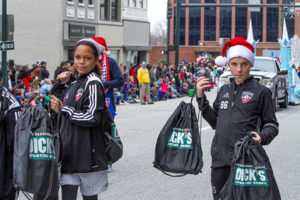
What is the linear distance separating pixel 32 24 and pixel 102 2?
6.29 metres

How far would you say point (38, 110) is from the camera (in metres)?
4.16

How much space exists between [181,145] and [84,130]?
28.5 inches

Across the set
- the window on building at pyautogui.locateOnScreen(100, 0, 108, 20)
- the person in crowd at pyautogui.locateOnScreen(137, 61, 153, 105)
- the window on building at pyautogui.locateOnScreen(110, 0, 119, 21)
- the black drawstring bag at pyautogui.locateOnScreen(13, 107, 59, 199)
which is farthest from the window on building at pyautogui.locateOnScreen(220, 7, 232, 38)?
the black drawstring bag at pyautogui.locateOnScreen(13, 107, 59, 199)

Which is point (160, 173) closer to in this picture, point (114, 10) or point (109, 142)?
point (109, 142)

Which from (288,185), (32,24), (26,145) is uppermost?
(32,24)

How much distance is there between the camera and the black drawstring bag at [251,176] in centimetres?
388

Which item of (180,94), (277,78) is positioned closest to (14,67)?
(277,78)

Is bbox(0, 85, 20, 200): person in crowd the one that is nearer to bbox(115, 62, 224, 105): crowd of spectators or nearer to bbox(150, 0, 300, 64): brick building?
bbox(115, 62, 224, 105): crowd of spectators

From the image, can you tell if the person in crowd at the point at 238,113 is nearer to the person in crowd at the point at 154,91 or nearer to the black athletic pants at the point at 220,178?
the black athletic pants at the point at 220,178

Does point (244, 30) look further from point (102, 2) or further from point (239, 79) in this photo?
point (239, 79)

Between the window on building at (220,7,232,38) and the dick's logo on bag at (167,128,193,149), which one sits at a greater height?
the window on building at (220,7,232,38)

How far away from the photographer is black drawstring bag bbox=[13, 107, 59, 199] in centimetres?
406

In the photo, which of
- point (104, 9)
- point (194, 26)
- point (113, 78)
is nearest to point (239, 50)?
point (113, 78)

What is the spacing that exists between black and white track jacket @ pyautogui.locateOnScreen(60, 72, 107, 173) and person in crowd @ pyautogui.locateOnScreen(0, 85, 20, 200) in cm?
37
